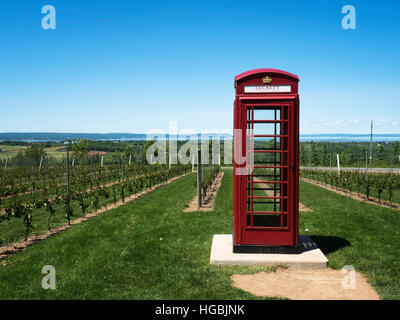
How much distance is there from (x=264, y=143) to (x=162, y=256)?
3.11 m

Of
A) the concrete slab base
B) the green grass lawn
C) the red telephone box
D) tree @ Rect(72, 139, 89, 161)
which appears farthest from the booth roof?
tree @ Rect(72, 139, 89, 161)

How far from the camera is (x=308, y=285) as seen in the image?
18.2 feet

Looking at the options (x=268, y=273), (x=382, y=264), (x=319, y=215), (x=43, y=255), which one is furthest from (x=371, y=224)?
(x=43, y=255)

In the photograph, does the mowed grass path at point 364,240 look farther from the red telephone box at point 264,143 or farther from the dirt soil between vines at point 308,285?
the red telephone box at point 264,143

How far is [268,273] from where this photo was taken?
6.09 metres

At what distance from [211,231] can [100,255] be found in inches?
120

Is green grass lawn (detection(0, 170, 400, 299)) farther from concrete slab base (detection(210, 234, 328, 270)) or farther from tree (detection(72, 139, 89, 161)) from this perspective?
tree (detection(72, 139, 89, 161))

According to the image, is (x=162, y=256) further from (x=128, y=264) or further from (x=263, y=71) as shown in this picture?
(x=263, y=71)

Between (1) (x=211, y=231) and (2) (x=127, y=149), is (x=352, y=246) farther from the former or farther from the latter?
(2) (x=127, y=149)

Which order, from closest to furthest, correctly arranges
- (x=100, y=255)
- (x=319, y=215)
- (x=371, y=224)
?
(x=100, y=255)
(x=371, y=224)
(x=319, y=215)

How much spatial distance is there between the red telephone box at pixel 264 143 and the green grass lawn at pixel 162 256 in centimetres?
80

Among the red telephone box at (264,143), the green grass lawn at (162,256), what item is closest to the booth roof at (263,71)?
the red telephone box at (264,143)

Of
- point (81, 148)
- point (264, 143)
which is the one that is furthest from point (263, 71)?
point (81, 148)

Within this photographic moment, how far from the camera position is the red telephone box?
652 cm
